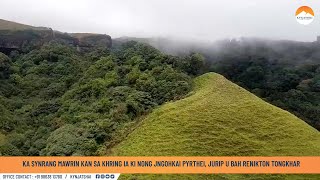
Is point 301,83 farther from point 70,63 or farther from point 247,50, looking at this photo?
point 70,63

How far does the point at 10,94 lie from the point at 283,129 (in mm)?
18874

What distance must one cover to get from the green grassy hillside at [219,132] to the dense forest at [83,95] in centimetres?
126

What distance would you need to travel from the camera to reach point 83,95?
27.0 meters

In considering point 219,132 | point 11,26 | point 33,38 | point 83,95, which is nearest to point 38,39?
point 33,38

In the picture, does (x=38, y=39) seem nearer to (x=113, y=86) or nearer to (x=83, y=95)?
(x=83, y=95)

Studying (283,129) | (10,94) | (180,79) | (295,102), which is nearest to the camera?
(283,129)

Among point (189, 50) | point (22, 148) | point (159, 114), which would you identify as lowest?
point (22, 148)

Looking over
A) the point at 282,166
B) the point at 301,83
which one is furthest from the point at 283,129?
the point at 301,83

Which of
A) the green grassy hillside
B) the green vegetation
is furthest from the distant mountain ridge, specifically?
the green grassy hillside

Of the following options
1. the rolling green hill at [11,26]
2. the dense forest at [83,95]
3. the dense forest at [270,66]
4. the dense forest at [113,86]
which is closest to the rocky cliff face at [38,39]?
the rolling green hill at [11,26]

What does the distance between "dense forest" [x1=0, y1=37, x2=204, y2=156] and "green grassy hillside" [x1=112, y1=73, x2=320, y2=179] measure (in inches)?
→ 49.5

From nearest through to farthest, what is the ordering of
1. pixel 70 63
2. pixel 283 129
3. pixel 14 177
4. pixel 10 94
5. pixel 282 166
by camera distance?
pixel 14 177 → pixel 282 166 → pixel 283 129 → pixel 10 94 → pixel 70 63

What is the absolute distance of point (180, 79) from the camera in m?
26.3

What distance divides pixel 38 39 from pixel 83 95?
58.6ft
